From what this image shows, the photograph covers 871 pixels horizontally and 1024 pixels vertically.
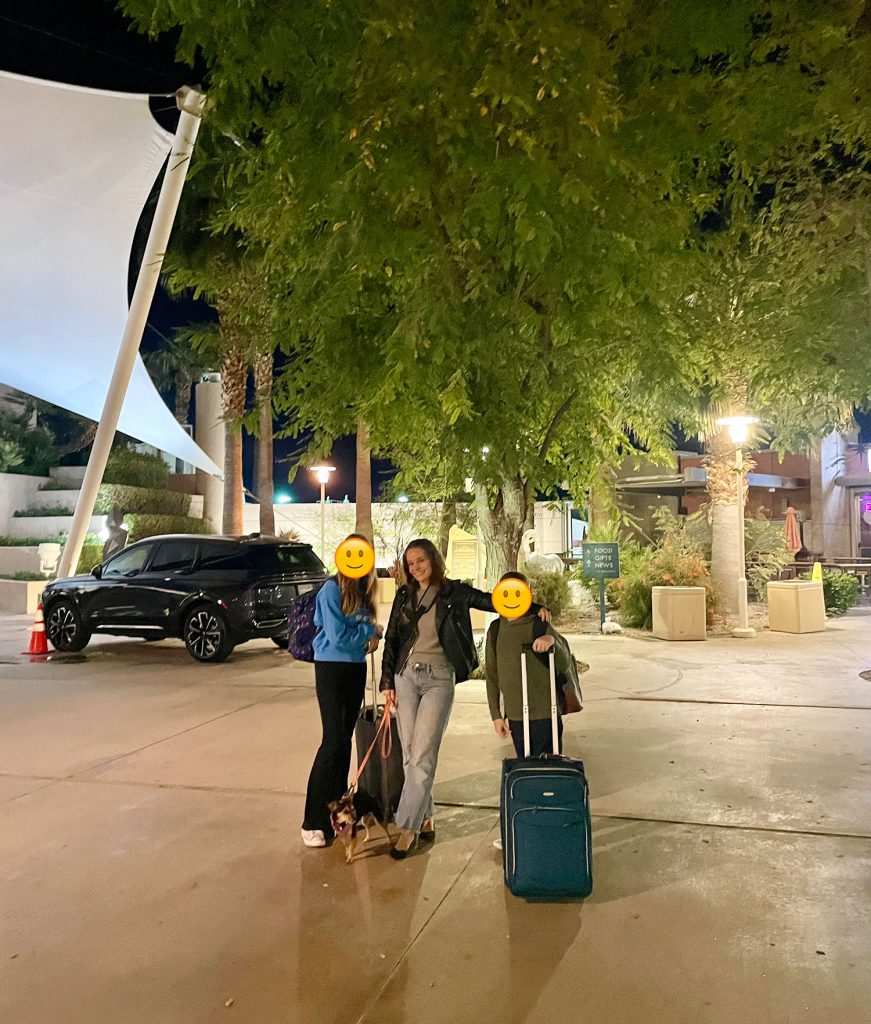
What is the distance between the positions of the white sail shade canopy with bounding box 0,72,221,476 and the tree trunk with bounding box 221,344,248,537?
2.53 meters

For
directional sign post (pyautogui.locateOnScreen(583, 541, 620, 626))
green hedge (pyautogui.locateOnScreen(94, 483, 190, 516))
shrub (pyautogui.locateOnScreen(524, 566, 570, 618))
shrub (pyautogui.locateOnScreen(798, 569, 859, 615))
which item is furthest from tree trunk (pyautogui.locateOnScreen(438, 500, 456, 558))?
green hedge (pyautogui.locateOnScreen(94, 483, 190, 516))

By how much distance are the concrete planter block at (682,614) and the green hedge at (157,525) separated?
14.9 meters

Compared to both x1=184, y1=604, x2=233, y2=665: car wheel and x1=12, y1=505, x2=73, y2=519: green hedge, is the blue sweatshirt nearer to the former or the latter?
x1=184, y1=604, x2=233, y2=665: car wheel

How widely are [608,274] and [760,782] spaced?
3973mm

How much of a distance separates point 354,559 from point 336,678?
690 millimetres

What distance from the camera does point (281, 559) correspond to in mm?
11914

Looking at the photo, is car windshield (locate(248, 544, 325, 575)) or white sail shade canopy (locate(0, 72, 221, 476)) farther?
white sail shade canopy (locate(0, 72, 221, 476))

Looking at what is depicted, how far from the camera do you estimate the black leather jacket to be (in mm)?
4609

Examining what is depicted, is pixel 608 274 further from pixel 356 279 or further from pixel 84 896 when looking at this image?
pixel 84 896

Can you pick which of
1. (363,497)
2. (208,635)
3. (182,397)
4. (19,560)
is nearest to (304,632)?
(208,635)

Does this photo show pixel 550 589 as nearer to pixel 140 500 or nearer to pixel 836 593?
pixel 836 593

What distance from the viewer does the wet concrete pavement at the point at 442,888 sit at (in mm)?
3215

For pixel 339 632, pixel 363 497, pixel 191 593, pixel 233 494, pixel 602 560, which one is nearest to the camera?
pixel 339 632

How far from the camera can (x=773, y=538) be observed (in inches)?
669
